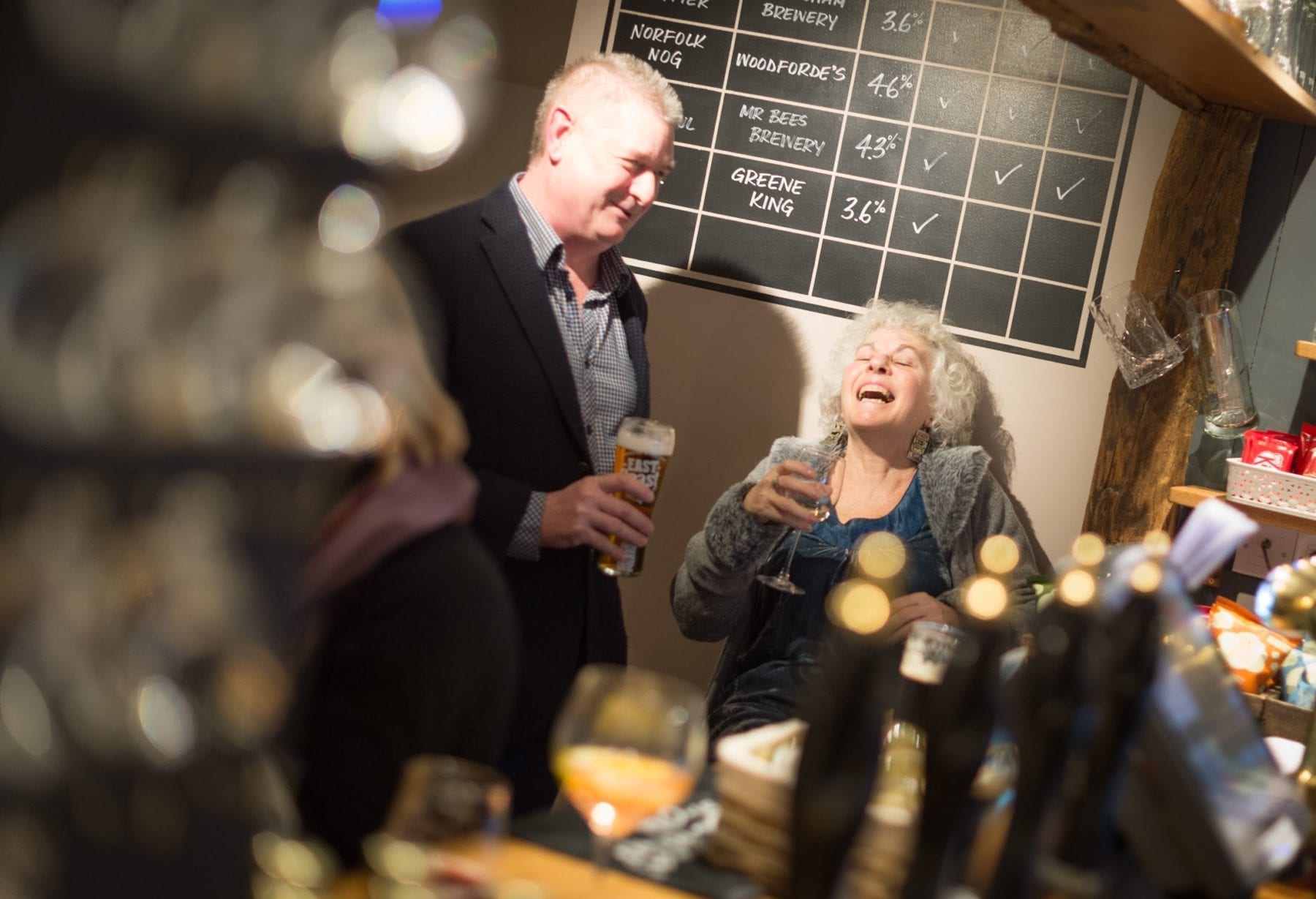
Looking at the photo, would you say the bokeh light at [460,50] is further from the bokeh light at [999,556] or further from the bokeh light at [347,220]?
the bokeh light at [999,556]

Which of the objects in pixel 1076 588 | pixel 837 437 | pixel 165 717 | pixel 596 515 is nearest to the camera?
pixel 165 717

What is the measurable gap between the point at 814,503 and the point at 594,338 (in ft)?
2.08

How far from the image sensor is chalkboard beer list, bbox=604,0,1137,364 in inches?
130

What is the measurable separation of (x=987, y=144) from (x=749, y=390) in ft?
3.08

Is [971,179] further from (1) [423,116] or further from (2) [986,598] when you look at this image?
(1) [423,116]

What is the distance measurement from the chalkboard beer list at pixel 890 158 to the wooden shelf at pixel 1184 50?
1.37 ft

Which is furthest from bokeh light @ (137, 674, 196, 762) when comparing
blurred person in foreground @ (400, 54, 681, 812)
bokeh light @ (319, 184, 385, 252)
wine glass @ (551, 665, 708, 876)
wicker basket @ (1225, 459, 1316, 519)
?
wicker basket @ (1225, 459, 1316, 519)

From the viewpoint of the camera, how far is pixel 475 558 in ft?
4.66

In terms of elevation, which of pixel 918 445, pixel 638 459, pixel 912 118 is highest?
pixel 912 118

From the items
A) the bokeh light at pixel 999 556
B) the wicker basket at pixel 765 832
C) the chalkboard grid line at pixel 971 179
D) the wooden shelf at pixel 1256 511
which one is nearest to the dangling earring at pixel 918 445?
the chalkboard grid line at pixel 971 179

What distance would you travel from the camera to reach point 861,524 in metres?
3.04

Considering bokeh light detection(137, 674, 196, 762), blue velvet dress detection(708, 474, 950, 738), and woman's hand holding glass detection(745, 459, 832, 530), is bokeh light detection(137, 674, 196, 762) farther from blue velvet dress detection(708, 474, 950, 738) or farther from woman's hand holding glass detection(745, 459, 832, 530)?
blue velvet dress detection(708, 474, 950, 738)

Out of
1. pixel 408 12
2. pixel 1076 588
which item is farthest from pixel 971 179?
pixel 408 12

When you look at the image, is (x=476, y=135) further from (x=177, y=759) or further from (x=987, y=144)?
(x=987, y=144)
